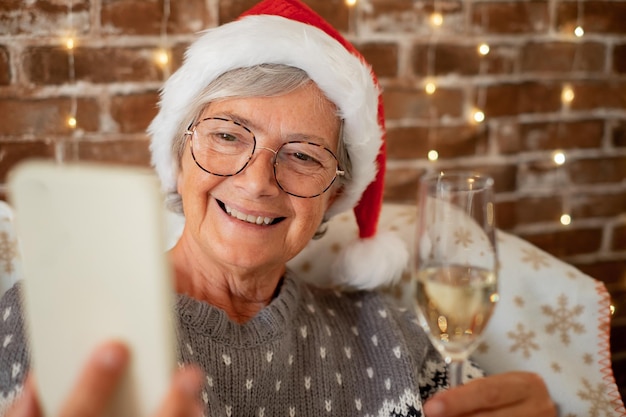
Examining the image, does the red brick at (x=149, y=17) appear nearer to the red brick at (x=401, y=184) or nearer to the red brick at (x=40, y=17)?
the red brick at (x=40, y=17)

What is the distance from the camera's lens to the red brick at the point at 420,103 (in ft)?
5.97

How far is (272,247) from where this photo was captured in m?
1.12

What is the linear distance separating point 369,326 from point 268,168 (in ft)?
1.45

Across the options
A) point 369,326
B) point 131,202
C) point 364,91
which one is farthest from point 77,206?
point 369,326

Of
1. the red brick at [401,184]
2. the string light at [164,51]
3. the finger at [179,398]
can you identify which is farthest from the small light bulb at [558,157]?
the finger at [179,398]

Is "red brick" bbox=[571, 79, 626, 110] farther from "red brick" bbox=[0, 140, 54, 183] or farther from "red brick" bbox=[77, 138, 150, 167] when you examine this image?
"red brick" bbox=[0, 140, 54, 183]

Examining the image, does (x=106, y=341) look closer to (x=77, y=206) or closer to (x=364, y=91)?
(x=77, y=206)

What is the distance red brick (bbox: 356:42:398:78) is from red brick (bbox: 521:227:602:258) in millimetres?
748

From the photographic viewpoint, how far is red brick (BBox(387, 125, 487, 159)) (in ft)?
6.08

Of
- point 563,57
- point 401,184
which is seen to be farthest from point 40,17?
point 563,57

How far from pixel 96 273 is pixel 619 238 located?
6.82ft

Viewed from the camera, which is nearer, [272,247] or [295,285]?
[272,247]

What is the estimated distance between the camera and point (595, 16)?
196 centimetres

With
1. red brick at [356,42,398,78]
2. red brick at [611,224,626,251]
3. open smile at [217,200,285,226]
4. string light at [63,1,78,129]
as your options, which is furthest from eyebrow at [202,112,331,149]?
red brick at [611,224,626,251]
